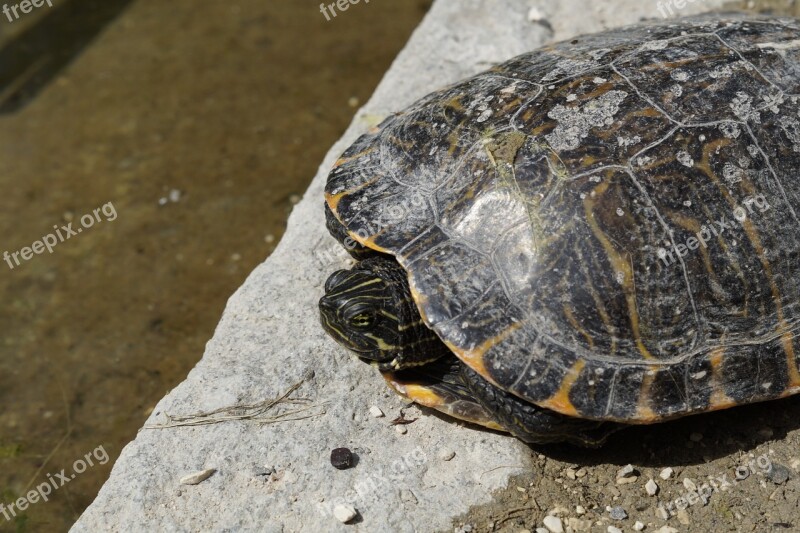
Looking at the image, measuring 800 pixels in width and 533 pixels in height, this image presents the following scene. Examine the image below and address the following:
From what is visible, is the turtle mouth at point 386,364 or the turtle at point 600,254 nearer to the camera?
the turtle at point 600,254

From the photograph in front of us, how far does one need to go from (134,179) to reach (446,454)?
16.1ft

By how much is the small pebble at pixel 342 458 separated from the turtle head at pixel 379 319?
19.4 inches

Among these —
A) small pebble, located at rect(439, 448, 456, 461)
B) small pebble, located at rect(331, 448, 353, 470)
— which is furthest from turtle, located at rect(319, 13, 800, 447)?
small pebble, located at rect(331, 448, 353, 470)

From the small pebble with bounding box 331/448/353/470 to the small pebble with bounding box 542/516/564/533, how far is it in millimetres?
1066

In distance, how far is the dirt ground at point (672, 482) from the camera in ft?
13.7

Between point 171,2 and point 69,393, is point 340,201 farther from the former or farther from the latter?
point 171,2

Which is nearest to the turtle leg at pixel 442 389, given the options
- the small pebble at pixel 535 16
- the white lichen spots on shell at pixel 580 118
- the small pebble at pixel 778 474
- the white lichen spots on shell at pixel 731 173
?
the white lichen spots on shell at pixel 580 118

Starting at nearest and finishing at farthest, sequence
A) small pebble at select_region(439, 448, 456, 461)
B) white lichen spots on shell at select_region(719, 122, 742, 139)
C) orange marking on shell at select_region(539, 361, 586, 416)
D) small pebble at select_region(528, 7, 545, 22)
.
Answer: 1. orange marking on shell at select_region(539, 361, 586, 416)
2. white lichen spots on shell at select_region(719, 122, 742, 139)
3. small pebble at select_region(439, 448, 456, 461)
4. small pebble at select_region(528, 7, 545, 22)

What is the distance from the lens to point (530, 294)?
156 inches

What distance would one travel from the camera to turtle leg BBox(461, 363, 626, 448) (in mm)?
4109

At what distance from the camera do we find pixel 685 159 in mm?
4086

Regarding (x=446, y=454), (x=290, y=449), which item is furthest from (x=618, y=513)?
(x=290, y=449)

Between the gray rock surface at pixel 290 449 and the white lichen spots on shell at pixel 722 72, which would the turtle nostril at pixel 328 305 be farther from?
the white lichen spots on shell at pixel 722 72

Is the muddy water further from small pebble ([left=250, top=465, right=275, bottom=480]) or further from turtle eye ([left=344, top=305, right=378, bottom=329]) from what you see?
turtle eye ([left=344, top=305, right=378, bottom=329])
